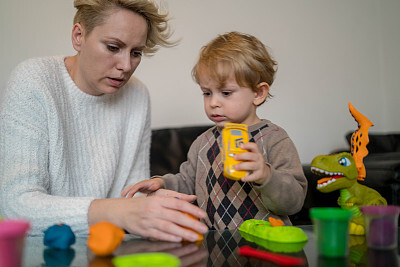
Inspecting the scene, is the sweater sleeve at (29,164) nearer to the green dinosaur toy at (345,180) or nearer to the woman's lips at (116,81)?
the woman's lips at (116,81)

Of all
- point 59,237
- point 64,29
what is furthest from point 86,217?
point 64,29

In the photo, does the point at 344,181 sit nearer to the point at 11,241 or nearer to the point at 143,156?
the point at 11,241

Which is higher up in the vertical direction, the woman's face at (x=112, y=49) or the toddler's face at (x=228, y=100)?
the woman's face at (x=112, y=49)

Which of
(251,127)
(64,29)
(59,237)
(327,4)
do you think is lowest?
(59,237)

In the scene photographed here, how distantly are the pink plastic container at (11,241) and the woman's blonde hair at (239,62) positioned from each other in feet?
2.61

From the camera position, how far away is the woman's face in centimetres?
133

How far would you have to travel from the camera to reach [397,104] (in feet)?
9.52

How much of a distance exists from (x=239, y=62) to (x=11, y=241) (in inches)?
33.8

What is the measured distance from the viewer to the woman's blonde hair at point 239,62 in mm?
1234

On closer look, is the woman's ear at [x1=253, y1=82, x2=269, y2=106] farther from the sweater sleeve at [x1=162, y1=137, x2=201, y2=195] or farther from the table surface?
the table surface

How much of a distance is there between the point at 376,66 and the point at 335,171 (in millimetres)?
2191

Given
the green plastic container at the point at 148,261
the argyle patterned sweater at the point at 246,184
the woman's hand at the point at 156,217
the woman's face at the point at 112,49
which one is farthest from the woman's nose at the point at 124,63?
the green plastic container at the point at 148,261

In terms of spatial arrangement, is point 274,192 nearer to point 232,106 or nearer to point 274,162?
point 274,162

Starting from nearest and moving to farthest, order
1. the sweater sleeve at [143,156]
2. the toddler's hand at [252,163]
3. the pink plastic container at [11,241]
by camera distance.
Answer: the pink plastic container at [11,241]
the toddler's hand at [252,163]
the sweater sleeve at [143,156]
